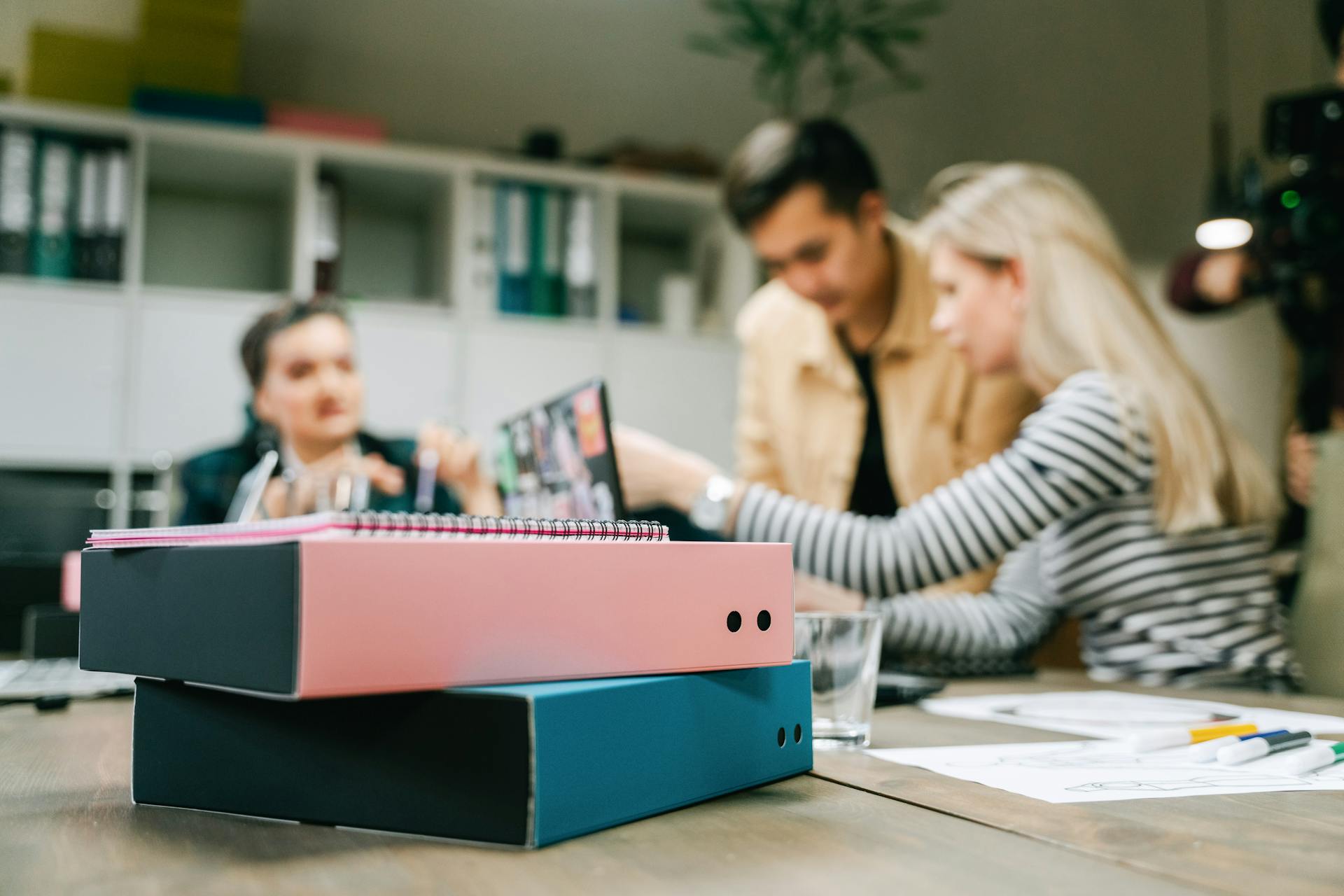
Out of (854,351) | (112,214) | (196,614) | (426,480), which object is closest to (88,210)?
(112,214)

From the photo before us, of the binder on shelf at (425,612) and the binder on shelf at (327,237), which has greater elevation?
the binder on shelf at (327,237)

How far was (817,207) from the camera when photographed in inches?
74.2

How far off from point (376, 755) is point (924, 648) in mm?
873

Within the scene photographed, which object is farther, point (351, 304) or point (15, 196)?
point (351, 304)

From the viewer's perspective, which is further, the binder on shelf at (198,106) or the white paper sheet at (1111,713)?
the binder on shelf at (198,106)

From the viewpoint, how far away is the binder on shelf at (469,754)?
0.43m

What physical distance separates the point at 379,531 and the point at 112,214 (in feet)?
7.94

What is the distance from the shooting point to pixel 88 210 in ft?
8.05

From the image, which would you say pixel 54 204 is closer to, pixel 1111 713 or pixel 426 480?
pixel 426 480

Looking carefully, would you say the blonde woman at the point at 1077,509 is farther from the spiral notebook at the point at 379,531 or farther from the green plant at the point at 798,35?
the green plant at the point at 798,35

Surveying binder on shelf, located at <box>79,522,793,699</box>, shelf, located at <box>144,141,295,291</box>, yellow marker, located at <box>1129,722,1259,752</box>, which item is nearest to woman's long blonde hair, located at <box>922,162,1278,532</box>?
yellow marker, located at <box>1129,722,1259,752</box>

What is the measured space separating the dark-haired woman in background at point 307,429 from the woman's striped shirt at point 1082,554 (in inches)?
33.0

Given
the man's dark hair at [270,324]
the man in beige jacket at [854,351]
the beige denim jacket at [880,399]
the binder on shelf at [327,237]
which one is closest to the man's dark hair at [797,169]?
the man in beige jacket at [854,351]

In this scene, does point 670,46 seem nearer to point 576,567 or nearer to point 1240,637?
point 1240,637
